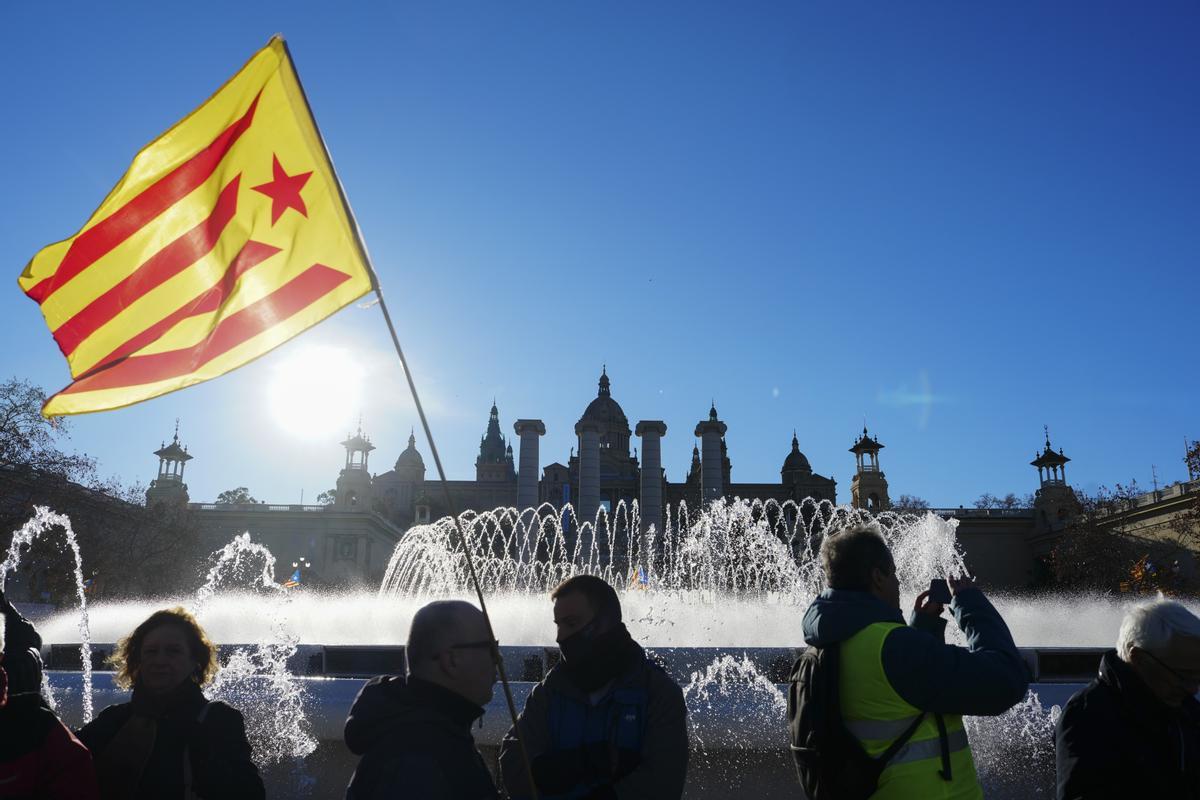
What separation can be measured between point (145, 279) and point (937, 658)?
3.96 metres

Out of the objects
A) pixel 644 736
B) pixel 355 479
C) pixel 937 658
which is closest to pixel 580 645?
pixel 644 736

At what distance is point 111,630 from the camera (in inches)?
615

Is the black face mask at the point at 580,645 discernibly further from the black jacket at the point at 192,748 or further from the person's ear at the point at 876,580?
the black jacket at the point at 192,748

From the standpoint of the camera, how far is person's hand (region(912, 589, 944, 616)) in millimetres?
3186

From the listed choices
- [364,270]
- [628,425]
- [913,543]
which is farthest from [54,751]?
[628,425]

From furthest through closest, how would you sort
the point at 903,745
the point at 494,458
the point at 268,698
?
1. the point at 494,458
2. the point at 268,698
3. the point at 903,745

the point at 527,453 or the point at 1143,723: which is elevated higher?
the point at 527,453

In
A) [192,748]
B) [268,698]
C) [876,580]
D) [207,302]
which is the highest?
[207,302]

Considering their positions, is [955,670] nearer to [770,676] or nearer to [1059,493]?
[770,676]

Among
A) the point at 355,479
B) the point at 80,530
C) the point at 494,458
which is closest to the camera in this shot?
the point at 80,530

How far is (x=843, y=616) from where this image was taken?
9.68 ft

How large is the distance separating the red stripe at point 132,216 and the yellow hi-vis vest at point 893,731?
3.70m

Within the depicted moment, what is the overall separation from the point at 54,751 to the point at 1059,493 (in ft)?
216

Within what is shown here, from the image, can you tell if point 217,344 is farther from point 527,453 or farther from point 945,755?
point 527,453
